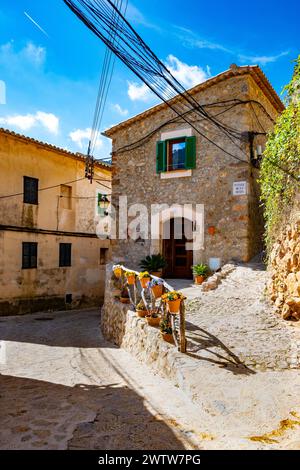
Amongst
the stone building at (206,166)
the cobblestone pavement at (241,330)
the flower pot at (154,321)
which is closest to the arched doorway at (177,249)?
the stone building at (206,166)

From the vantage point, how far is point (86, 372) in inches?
289

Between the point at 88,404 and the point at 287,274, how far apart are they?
4.46 m

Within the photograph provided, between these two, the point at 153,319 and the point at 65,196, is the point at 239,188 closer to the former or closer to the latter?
the point at 153,319

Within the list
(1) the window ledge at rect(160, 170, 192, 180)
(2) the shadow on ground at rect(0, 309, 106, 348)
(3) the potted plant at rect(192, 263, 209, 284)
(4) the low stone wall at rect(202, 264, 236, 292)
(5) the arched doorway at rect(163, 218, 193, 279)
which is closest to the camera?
(4) the low stone wall at rect(202, 264, 236, 292)

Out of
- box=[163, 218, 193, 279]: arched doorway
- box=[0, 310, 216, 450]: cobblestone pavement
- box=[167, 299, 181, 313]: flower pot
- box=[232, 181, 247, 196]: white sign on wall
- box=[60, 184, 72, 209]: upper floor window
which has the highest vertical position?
box=[60, 184, 72, 209]: upper floor window

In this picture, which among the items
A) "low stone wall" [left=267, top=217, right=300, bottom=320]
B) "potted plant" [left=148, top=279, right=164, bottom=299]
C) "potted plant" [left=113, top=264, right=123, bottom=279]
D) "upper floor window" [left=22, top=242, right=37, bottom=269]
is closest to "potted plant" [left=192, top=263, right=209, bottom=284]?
"potted plant" [left=113, top=264, right=123, bottom=279]

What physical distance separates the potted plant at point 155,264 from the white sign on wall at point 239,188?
11.0ft

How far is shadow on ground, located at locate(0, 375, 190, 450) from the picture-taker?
3664mm

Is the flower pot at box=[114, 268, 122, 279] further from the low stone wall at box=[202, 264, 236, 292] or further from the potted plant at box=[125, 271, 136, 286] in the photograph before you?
the low stone wall at box=[202, 264, 236, 292]

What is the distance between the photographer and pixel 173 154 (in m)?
12.5

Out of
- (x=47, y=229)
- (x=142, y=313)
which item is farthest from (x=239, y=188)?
(x=47, y=229)

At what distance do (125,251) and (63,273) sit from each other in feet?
18.9

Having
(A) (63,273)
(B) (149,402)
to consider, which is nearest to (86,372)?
(B) (149,402)

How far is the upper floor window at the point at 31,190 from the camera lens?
16.0 meters
